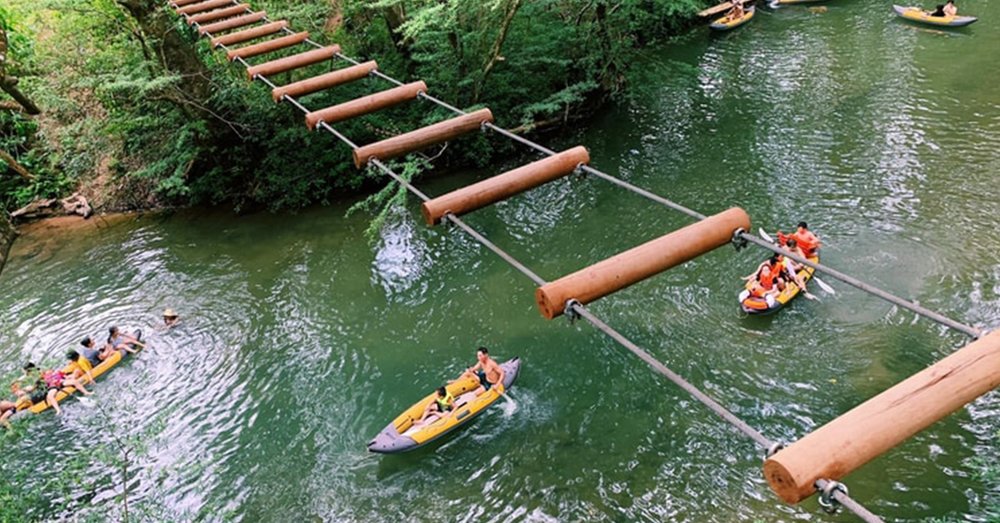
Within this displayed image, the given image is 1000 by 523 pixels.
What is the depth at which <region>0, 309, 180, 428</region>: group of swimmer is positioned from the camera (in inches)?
370

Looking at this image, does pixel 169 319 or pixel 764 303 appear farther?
pixel 169 319

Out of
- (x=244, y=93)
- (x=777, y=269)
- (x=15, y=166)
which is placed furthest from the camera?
(x=15, y=166)

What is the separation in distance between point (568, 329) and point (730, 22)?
14.4 metres

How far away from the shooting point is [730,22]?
19906 millimetres

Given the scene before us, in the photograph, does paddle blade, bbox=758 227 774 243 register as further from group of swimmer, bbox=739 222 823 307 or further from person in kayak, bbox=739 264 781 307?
person in kayak, bbox=739 264 781 307

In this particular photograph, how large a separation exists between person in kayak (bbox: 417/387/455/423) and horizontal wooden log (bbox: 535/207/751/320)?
5.11 meters

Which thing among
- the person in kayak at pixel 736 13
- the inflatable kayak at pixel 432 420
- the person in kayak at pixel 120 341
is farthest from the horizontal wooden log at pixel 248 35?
the person in kayak at pixel 736 13

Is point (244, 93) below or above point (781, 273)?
above

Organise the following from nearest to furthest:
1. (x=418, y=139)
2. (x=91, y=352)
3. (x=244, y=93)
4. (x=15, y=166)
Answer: (x=418, y=139), (x=91, y=352), (x=244, y=93), (x=15, y=166)

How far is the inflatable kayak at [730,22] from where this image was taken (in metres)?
19.9

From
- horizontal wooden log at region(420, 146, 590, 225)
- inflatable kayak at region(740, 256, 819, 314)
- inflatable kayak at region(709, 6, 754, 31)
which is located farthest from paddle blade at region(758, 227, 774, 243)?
inflatable kayak at region(709, 6, 754, 31)

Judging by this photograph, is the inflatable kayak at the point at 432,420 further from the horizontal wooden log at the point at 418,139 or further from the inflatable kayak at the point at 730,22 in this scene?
the inflatable kayak at the point at 730,22

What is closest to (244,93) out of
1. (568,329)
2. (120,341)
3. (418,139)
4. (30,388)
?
(120,341)

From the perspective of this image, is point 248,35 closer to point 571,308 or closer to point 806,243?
point 571,308
